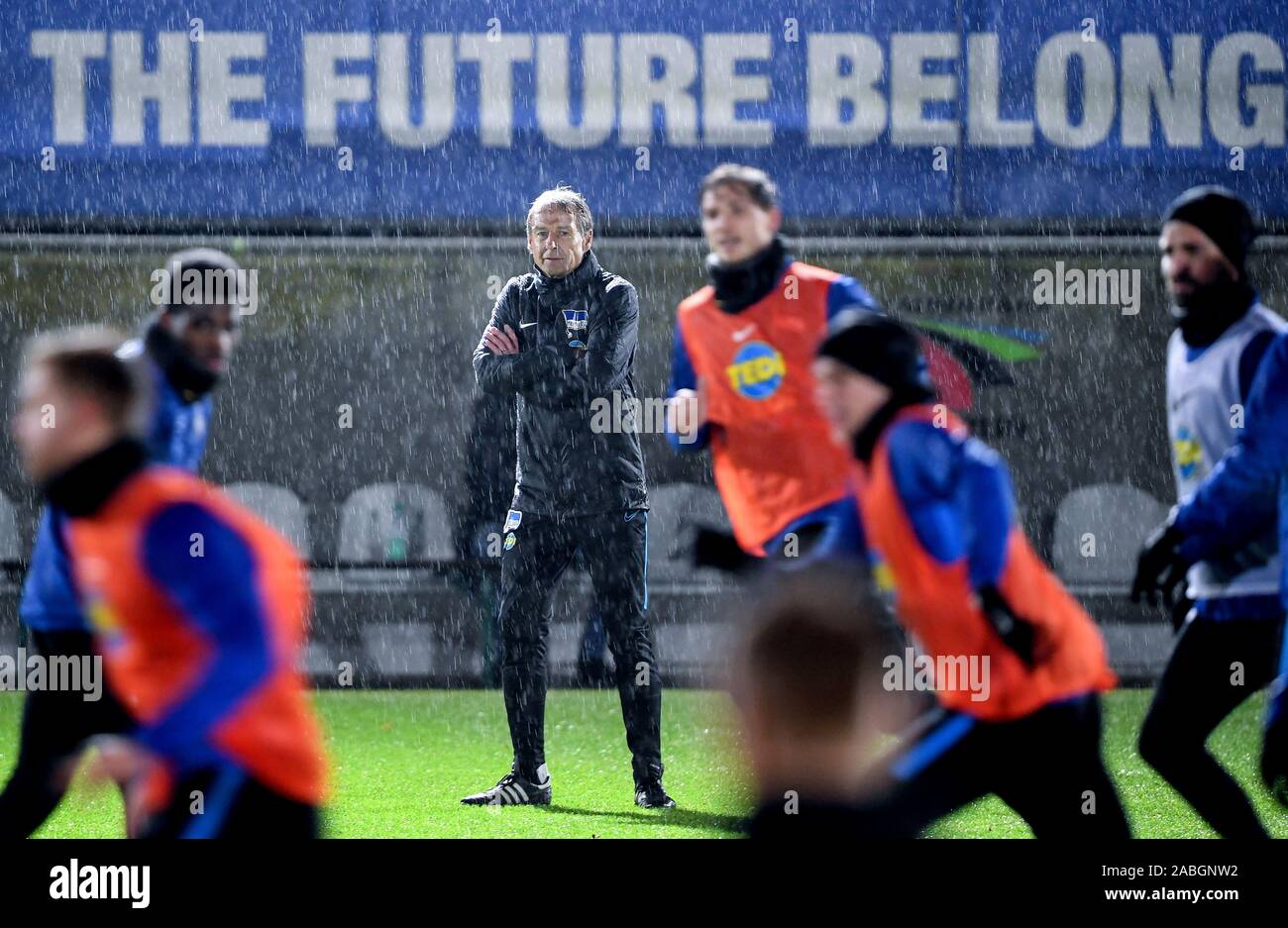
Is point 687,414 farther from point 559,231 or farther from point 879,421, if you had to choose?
point 559,231

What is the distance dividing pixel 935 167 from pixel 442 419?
3630mm

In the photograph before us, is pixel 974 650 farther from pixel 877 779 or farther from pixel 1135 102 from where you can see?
pixel 1135 102

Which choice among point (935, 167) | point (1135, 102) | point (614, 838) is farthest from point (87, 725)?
point (935, 167)

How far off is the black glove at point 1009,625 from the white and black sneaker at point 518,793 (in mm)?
2312

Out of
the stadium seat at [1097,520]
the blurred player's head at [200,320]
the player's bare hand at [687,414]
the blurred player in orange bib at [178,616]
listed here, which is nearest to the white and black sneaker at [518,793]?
the player's bare hand at [687,414]

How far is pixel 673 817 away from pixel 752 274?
174cm

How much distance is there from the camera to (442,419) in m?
9.95

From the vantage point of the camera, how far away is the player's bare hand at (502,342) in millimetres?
4816

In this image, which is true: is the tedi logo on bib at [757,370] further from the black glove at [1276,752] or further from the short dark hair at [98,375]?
the short dark hair at [98,375]

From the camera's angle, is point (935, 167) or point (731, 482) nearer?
point (731, 482)

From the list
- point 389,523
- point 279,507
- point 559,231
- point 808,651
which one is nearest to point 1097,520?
point 389,523

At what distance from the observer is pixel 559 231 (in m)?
4.78

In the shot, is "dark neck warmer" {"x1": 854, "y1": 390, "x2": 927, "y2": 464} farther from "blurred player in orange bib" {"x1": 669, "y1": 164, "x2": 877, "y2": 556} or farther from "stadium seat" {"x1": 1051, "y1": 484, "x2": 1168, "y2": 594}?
"stadium seat" {"x1": 1051, "y1": 484, "x2": 1168, "y2": 594}

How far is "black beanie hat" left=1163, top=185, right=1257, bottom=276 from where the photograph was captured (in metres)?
3.80
